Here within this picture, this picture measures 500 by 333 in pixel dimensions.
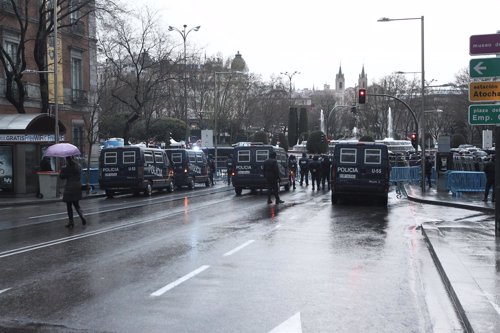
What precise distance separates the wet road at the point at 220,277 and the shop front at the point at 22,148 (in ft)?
36.5

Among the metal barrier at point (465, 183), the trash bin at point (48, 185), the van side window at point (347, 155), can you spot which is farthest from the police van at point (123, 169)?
the metal barrier at point (465, 183)

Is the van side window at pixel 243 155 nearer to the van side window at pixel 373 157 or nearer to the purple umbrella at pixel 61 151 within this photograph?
the van side window at pixel 373 157

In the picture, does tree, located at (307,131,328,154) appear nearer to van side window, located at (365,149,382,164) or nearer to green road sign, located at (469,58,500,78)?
van side window, located at (365,149,382,164)

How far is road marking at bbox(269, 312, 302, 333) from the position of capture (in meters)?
6.26

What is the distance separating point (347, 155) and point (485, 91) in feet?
32.0

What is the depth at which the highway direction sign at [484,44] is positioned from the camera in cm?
1272

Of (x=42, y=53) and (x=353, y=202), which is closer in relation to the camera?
(x=353, y=202)

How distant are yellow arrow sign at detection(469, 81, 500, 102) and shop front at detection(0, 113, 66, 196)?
1989 cm

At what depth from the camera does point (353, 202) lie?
23875 millimetres

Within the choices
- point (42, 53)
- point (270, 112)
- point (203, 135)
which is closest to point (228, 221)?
point (42, 53)

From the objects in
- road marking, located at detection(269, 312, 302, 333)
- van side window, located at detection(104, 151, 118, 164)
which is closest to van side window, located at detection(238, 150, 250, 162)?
van side window, located at detection(104, 151, 118, 164)

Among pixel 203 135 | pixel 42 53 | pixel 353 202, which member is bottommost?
pixel 353 202

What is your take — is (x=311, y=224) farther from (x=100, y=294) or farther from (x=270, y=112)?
(x=270, y=112)

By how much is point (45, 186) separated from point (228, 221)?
1337 cm
